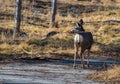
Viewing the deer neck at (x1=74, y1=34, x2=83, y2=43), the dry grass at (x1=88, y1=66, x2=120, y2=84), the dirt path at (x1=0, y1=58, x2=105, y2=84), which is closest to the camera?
the dirt path at (x1=0, y1=58, x2=105, y2=84)

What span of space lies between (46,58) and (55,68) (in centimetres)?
296

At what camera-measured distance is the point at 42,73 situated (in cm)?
1552

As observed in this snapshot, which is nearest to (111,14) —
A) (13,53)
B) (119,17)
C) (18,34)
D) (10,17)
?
(119,17)

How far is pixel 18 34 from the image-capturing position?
2744cm

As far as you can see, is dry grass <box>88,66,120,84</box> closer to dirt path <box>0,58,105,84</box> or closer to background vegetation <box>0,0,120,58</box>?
dirt path <box>0,58,105,84</box>

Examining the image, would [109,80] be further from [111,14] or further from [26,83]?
[111,14]

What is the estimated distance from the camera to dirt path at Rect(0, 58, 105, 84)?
13781 millimetres

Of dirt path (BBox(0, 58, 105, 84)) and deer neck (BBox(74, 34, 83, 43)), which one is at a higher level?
deer neck (BBox(74, 34, 83, 43))

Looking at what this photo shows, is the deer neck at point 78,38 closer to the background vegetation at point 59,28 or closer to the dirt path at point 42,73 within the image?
the dirt path at point 42,73

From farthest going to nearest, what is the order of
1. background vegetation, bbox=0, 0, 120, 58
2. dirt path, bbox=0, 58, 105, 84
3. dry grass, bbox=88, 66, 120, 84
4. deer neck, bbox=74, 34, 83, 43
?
background vegetation, bbox=0, 0, 120, 58 → deer neck, bbox=74, 34, 83, 43 → dry grass, bbox=88, 66, 120, 84 → dirt path, bbox=0, 58, 105, 84

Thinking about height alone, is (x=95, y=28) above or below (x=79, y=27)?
below

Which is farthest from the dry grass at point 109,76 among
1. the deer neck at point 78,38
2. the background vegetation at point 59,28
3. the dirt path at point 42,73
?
the background vegetation at point 59,28

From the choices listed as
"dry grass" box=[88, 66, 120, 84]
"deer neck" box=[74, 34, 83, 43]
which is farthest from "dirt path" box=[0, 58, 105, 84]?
"deer neck" box=[74, 34, 83, 43]

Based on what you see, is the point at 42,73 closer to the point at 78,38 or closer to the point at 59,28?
the point at 78,38
